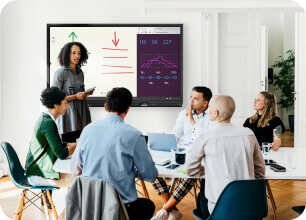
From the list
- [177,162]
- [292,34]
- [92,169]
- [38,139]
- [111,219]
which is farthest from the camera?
[292,34]

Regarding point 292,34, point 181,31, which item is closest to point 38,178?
point 181,31

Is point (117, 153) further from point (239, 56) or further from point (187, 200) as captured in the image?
point (239, 56)

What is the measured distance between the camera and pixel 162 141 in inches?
136

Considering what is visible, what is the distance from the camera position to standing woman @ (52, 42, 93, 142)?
519 centimetres

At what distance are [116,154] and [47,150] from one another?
1077 millimetres

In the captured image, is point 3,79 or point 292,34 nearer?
point 3,79

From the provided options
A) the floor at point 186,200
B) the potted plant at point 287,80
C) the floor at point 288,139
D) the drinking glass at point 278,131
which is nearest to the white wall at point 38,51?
the floor at point 186,200

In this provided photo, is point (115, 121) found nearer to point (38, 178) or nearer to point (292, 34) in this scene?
point (38, 178)

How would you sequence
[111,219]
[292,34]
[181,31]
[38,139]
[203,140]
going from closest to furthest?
[111,219]
[203,140]
[38,139]
[181,31]
[292,34]

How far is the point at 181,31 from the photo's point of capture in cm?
540

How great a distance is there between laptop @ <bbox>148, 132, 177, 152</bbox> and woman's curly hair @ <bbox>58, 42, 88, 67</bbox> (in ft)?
7.72

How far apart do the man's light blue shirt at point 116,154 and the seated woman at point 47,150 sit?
713 mm

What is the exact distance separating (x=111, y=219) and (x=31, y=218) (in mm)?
1894

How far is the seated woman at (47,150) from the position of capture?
3.05 metres
